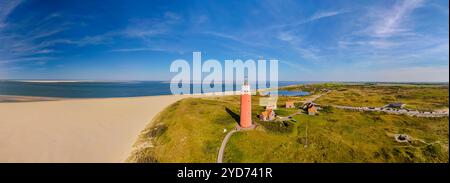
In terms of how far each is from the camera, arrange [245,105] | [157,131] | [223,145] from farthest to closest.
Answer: [157,131]
[245,105]
[223,145]

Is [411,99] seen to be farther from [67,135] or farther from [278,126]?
[67,135]

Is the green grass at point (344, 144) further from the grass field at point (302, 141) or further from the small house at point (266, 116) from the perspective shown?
the small house at point (266, 116)

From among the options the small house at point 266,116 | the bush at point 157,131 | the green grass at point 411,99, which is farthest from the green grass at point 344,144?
the bush at point 157,131

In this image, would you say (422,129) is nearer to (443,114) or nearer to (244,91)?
(443,114)

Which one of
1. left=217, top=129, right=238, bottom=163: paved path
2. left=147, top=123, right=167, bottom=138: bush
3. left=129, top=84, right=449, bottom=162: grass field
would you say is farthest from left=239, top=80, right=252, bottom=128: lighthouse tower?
left=147, top=123, right=167, bottom=138: bush

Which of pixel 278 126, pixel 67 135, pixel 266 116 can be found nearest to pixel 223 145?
pixel 278 126
